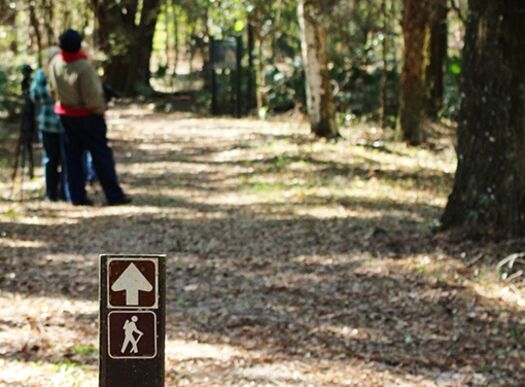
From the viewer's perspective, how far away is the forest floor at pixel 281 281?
688cm

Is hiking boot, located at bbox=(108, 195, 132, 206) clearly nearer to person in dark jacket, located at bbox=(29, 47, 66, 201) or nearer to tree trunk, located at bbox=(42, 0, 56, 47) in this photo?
person in dark jacket, located at bbox=(29, 47, 66, 201)

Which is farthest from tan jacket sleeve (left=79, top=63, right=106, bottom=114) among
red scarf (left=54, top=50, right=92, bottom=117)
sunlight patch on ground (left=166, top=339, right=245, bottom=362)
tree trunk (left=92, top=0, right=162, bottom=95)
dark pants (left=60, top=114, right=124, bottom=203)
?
tree trunk (left=92, top=0, right=162, bottom=95)

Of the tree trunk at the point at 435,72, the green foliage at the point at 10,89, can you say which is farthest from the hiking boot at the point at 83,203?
the tree trunk at the point at 435,72

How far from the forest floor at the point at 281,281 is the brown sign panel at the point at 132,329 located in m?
2.37

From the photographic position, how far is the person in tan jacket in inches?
487

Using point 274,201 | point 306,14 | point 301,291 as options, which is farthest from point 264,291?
point 306,14

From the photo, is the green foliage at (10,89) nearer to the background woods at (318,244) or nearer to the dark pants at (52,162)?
the background woods at (318,244)

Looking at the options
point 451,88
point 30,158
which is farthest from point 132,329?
point 451,88

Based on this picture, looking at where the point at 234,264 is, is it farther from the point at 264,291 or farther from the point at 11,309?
the point at 11,309

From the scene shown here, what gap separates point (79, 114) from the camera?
41.3ft

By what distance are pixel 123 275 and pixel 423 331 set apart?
4272mm

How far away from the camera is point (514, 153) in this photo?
31.1ft

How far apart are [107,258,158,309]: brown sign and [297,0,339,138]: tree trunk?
1464cm

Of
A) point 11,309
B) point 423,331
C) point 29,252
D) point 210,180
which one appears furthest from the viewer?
point 210,180
